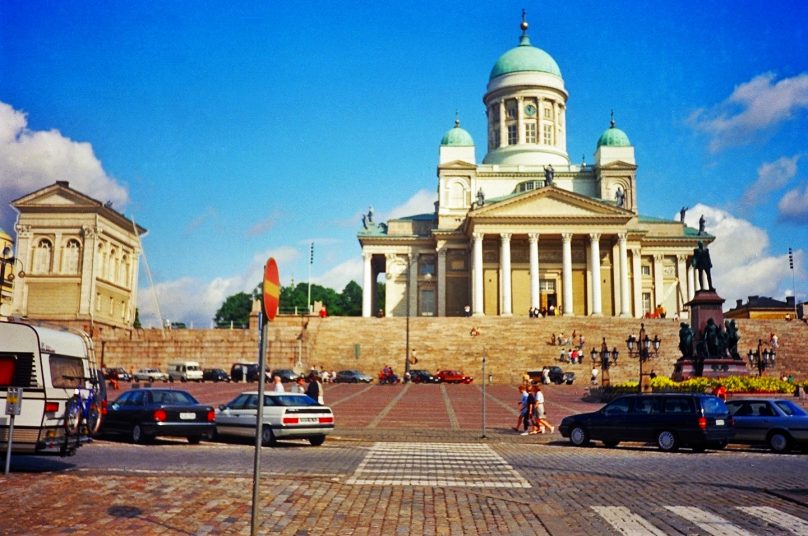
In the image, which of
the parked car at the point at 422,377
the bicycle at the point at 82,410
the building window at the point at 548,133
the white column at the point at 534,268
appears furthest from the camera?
the building window at the point at 548,133

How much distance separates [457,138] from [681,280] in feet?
95.1

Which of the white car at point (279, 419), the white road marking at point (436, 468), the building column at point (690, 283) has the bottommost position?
the white road marking at point (436, 468)

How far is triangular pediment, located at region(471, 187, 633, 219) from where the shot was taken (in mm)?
74625

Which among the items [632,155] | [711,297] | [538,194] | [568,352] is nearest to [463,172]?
[538,194]

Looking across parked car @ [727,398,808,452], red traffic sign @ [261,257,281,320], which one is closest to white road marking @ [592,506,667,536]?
red traffic sign @ [261,257,281,320]

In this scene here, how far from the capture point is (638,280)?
3130 inches

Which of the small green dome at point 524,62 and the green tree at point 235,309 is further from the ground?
the small green dome at point 524,62

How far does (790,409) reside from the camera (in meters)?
19.8

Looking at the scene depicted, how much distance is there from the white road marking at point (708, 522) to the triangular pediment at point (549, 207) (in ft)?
217

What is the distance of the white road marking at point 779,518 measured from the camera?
28.2 ft

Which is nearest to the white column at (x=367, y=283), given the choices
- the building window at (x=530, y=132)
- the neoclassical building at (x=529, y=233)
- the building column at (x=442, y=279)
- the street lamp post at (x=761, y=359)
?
the neoclassical building at (x=529, y=233)

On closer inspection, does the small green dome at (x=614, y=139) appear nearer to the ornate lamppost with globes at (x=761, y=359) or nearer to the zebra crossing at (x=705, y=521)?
the ornate lamppost with globes at (x=761, y=359)

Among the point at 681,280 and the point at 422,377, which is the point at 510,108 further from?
the point at 422,377

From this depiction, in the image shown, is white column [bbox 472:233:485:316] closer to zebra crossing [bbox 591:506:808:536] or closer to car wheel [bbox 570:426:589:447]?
car wheel [bbox 570:426:589:447]
